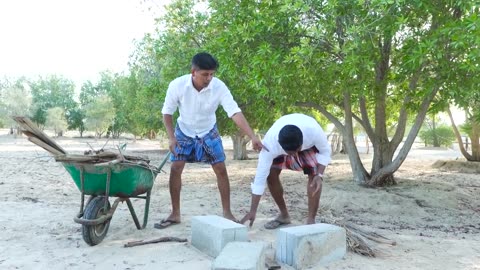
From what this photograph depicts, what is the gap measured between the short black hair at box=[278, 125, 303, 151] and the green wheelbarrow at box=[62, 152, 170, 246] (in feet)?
4.11

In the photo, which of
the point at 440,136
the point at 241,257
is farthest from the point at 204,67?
the point at 440,136

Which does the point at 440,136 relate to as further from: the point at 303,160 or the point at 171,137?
the point at 171,137

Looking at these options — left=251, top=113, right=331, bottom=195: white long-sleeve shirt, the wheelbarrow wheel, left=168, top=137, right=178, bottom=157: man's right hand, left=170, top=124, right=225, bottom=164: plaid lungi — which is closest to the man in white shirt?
left=251, top=113, right=331, bottom=195: white long-sleeve shirt

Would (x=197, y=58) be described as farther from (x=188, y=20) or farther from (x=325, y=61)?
(x=188, y=20)

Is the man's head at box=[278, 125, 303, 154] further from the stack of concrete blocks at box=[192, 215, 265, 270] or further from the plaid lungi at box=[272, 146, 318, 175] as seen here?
the stack of concrete blocks at box=[192, 215, 265, 270]

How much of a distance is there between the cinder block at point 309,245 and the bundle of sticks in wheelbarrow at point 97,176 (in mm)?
1381

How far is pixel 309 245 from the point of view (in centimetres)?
321

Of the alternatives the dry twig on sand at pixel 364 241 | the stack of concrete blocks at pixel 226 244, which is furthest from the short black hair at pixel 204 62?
the dry twig on sand at pixel 364 241

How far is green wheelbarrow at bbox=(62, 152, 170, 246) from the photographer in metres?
3.55

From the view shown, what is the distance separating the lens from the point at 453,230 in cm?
513

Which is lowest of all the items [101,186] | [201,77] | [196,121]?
[101,186]

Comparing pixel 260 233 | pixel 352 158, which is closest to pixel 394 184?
pixel 352 158

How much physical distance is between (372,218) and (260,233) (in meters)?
2.33

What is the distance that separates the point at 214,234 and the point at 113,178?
102 centimetres
